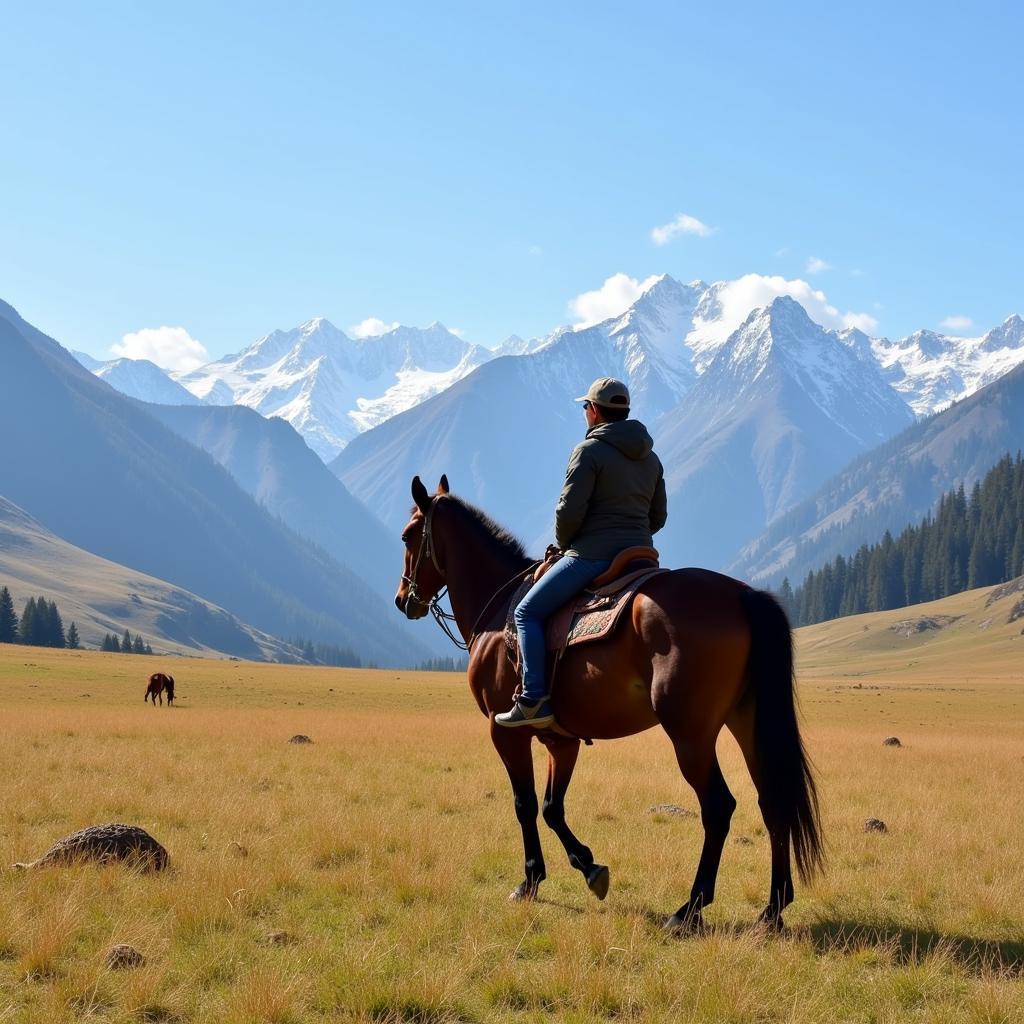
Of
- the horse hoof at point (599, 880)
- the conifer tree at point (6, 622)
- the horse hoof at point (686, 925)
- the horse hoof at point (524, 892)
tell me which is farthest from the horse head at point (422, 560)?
the conifer tree at point (6, 622)

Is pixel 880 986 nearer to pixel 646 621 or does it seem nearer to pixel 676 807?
pixel 646 621

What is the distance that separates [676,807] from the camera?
15555mm

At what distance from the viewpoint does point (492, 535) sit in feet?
40.2

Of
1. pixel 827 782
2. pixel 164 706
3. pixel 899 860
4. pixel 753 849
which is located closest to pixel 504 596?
pixel 753 849

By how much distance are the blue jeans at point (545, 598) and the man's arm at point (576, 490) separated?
0.37m

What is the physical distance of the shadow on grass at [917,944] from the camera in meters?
7.90

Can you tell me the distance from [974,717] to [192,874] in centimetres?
4856

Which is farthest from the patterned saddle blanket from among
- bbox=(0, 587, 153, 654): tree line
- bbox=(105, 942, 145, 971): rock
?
bbox=(0, 587, 153, 654): tree line

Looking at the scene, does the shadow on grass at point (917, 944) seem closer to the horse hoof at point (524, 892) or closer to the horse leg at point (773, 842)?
the horse leg at point (773, 842)

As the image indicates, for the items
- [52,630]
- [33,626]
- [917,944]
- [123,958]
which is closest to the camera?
[123,958]

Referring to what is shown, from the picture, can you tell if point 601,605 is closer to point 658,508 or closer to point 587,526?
point 587,526

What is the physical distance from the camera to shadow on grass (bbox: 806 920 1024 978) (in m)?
7.90

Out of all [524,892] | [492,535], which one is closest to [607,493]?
[492,535]

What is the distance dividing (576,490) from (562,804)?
315 centimetres
